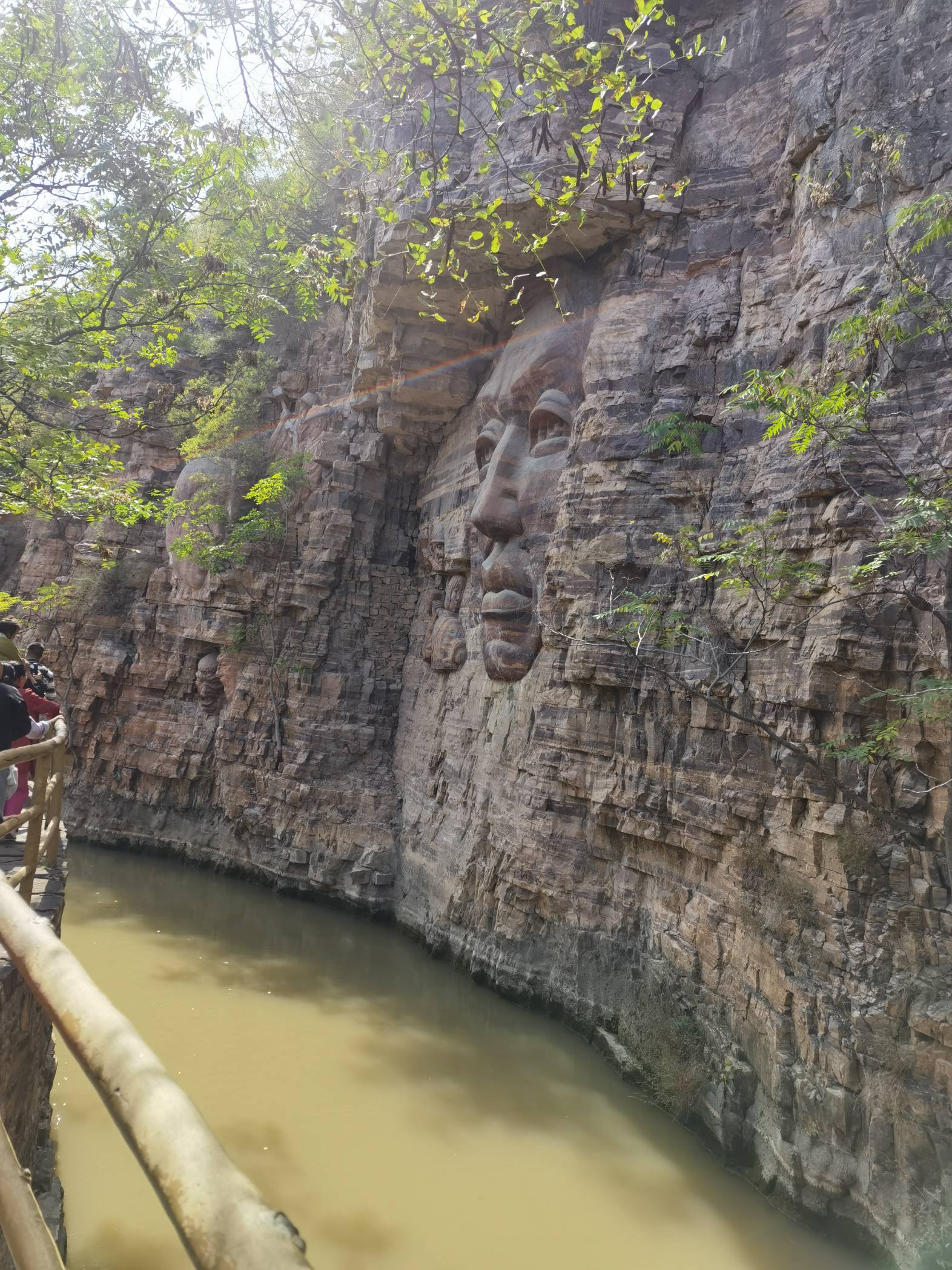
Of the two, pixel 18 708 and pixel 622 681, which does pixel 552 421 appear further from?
pixel 18 708

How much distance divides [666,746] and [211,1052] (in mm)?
5467

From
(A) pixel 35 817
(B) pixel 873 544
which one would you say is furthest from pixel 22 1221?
(B) pixel 873 544

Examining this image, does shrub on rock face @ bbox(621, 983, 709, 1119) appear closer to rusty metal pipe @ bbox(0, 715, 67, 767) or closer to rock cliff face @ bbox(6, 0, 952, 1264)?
rock cliff face @ bbox(6, 0, 952, 1264)

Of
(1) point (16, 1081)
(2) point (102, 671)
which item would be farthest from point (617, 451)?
(2) point (102, 671)

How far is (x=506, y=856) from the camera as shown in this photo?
9.23 metres

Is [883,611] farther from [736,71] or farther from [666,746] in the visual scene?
[736,71]

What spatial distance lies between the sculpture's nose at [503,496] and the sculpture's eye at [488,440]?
49 cm

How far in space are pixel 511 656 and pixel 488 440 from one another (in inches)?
140

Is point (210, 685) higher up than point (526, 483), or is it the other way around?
point (526, 483)

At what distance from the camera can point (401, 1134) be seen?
245 inches

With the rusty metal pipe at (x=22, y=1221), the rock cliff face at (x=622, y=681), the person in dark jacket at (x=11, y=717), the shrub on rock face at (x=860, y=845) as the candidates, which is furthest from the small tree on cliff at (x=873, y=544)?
the rusty metal pipe at (x=22, y=1221)

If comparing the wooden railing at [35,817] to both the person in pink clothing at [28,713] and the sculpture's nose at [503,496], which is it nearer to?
the person in pink clothing at [28,713]

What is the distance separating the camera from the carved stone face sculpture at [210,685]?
15.2 meters

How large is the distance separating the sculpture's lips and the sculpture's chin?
0.37m
